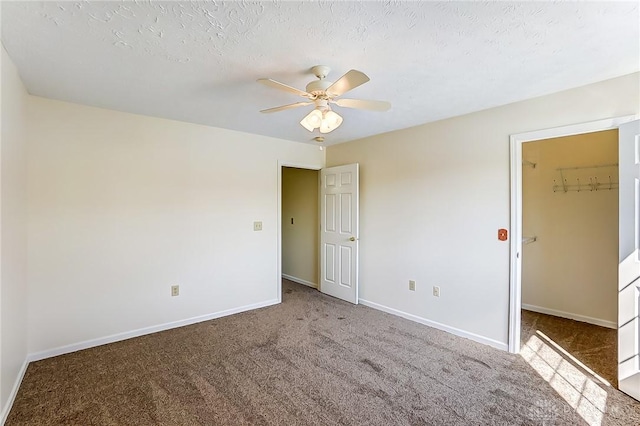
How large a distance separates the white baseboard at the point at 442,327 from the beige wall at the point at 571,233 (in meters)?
1.47

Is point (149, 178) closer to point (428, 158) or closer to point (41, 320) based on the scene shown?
point (41, 320)

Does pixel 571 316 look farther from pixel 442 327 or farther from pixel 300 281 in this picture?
pixel 300 281

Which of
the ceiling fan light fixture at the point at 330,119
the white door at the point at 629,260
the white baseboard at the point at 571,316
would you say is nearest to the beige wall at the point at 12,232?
the ceiling fan light fixture at the point at 330,119

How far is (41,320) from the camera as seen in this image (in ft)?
8.93

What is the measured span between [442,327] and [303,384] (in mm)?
1809

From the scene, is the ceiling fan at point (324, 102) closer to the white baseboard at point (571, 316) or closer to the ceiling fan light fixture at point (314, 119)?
the ceiling fan light fixture at point (314, 119)

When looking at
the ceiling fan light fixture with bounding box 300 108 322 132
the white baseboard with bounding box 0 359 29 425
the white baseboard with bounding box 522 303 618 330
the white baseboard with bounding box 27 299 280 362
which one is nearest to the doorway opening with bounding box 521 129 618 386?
the white baseboard with bounding box 522 303 618 330

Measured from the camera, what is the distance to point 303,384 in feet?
7.62

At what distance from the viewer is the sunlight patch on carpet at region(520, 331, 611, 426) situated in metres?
2.01

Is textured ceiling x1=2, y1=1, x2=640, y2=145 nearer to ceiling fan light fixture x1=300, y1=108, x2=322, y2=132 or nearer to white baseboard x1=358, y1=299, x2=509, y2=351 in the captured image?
ceiling fan light fixture x1=300, y1=108, x2=322, y2=132

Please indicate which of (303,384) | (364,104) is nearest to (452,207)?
(364,104)

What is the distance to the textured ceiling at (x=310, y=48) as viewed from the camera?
1.53m

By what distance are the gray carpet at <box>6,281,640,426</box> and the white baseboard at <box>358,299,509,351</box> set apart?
0.26 ft

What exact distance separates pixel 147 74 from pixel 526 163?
421cm
